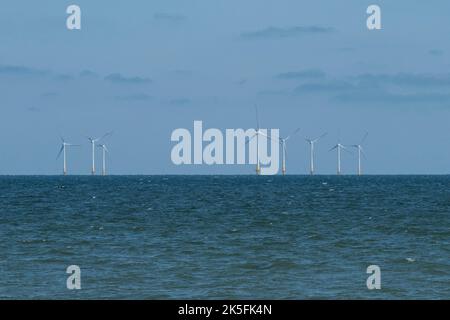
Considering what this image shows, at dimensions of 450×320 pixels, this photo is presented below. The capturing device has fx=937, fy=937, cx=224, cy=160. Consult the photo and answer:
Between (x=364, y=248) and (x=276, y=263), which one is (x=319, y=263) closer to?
(x=276, y=263)

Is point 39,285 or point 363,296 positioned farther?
point 39,285

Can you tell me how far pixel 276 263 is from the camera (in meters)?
43.6

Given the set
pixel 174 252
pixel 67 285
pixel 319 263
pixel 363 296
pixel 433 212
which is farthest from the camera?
pixel 433 212

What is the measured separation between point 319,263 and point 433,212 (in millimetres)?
46416

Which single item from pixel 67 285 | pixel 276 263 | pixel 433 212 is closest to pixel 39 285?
pixel 67 285

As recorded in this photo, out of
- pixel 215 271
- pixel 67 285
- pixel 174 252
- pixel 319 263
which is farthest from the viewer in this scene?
pixel 174 252

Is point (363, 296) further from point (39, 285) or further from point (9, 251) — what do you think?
point (9, 251)

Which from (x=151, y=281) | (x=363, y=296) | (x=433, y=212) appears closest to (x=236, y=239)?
(x=151, y=281)

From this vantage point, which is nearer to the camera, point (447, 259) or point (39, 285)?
point (39, 285)
